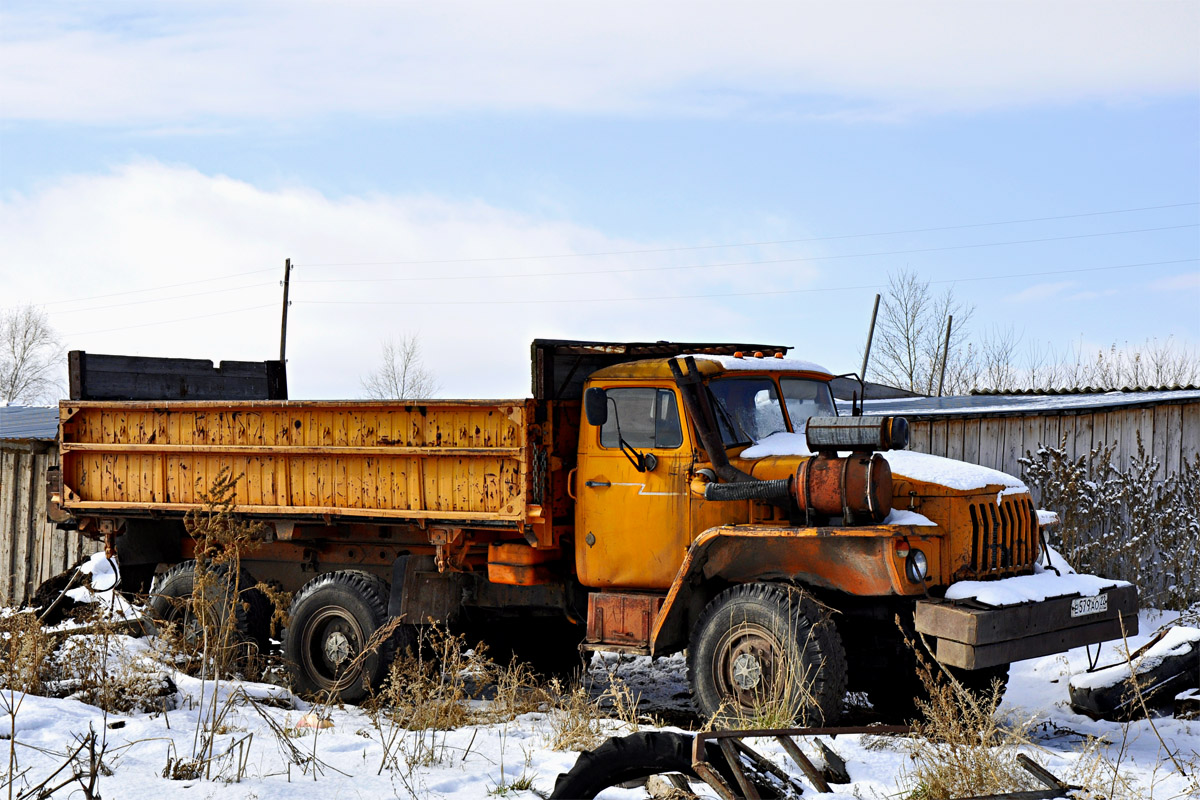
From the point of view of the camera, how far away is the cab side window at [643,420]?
8.02m

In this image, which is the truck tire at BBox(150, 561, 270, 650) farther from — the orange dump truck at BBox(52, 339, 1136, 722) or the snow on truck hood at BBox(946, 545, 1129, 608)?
the snow on truck hood at BBox(946, 545, 1129, 608)

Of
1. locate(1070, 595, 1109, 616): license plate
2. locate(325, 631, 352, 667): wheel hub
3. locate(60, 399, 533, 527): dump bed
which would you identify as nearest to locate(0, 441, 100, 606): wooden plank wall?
locate(60, 399, 533, 527): dump bed

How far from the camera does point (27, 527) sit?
16.5 meters

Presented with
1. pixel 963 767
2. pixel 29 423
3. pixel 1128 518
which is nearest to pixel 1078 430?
pixel 1128 518

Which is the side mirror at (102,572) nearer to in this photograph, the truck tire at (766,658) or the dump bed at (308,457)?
the dump bed at (308,457)

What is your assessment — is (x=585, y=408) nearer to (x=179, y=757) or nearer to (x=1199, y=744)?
(x=179, y=757)

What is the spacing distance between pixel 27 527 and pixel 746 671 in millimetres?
13141

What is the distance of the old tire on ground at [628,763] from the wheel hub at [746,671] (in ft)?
7.58

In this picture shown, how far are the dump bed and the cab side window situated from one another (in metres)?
0.63

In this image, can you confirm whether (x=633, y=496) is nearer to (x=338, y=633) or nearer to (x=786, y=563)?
(x=786, y=563)

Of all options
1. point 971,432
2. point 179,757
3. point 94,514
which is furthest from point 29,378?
point 179,757

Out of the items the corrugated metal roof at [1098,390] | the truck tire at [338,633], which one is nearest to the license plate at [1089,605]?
the truck tire at [338,633]

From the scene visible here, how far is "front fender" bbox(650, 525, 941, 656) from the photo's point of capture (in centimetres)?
697

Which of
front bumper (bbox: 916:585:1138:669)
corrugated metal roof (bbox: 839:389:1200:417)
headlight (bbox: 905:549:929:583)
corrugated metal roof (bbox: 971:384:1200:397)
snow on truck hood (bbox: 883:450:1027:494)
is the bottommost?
front bumper (bbox: 916:585:1138:669)
